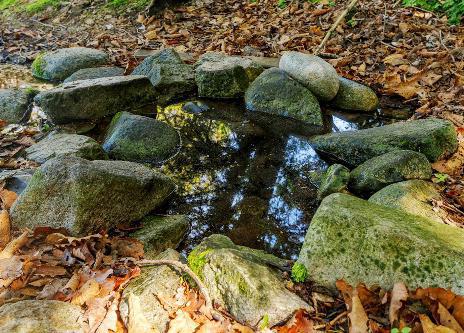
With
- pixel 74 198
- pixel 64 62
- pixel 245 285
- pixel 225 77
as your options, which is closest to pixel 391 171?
pixel 245 285

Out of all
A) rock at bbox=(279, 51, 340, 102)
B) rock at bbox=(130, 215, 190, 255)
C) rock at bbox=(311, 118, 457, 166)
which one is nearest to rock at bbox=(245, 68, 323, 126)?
rock at bbox=(279, 51, 340, 102)

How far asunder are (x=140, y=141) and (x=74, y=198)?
6.01 feet

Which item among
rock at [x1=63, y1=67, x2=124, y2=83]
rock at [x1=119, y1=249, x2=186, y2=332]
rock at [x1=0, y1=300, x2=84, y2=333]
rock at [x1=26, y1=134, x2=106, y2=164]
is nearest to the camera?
rock at [x1=0, y1=300, x2=84, y2=333]

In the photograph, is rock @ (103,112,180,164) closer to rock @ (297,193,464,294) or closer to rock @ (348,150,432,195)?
rock @ (348,150,432,195)

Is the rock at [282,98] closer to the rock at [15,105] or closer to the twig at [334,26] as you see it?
the twig at [334,26]

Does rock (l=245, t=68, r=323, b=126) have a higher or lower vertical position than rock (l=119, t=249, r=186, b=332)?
lower

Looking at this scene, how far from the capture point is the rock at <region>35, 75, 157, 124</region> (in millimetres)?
5258

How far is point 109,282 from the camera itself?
234 cm

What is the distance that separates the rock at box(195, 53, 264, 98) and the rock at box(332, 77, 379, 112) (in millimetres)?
1395

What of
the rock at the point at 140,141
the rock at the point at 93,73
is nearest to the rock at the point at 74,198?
→ the rock at the point at 140,141

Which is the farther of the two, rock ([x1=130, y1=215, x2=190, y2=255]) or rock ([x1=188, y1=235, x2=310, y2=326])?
rock ([x1=130, y1=215, x2=190, y2=255])

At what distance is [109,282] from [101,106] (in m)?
3.73

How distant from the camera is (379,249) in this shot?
2260 mm

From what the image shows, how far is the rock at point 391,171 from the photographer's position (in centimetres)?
360
